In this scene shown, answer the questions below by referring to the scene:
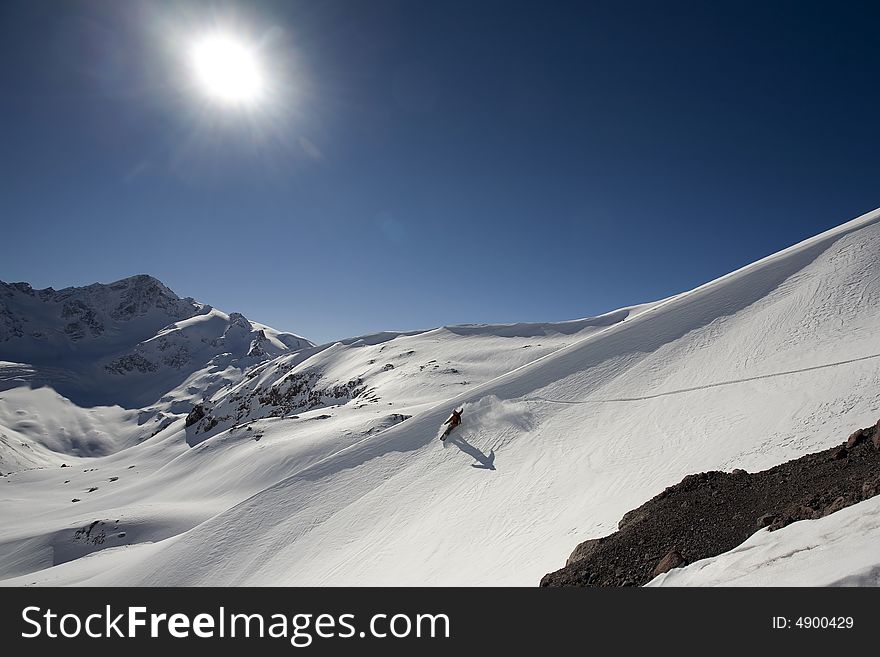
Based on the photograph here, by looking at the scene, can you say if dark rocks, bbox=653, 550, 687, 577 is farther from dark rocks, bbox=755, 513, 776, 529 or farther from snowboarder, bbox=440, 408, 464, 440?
snowboarder, bbox=440, 408, 464, 440

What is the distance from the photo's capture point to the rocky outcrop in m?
7.11

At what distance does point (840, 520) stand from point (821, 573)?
5.49 feet

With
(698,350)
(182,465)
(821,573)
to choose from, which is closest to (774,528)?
(821,573)

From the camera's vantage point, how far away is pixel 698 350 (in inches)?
829

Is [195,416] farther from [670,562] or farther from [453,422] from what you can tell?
[670,562]

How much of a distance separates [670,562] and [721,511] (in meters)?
2.24

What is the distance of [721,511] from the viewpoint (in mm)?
8383

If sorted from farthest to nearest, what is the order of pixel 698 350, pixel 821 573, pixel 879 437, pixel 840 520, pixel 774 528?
pixel 698 350
pixel 879 437
pixel 774 528
pixel 840 520
pixel 821 573

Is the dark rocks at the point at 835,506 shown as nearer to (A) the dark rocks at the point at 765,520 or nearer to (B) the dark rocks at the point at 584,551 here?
(A) the dark rocks at the point at 765,520

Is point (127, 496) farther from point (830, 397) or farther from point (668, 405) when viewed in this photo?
point (830, 397)

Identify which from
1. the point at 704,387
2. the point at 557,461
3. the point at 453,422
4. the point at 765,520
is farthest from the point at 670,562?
the point at 453,422

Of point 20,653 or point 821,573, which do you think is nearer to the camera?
point 821,573

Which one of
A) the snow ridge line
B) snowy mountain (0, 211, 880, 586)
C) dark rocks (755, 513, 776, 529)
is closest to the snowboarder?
snowy mountain (0, 211, 880, 586)

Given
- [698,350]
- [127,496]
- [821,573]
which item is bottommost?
[127,496]
